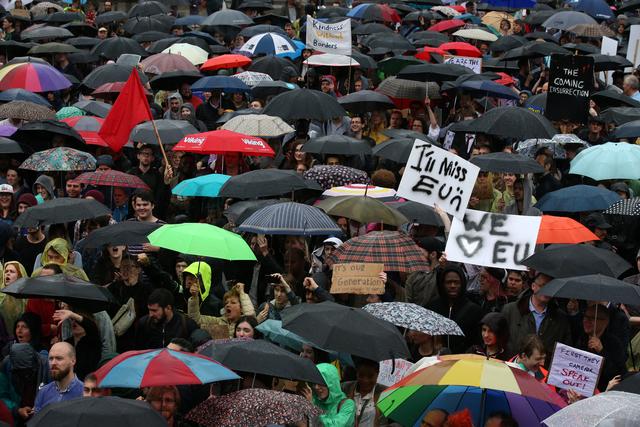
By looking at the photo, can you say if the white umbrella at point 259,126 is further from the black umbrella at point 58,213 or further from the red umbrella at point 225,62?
the red umbrella at point 225,62

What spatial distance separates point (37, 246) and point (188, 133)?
393cm

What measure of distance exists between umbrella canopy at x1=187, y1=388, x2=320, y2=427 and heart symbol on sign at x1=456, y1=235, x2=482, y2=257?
3.38 meters

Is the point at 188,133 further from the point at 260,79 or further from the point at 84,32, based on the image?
the point at 84,32

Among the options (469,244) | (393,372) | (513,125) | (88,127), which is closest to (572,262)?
(469,244)

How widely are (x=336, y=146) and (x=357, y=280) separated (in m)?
4.84

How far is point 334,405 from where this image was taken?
1007 cm

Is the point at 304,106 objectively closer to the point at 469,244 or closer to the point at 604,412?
the point at 469,244

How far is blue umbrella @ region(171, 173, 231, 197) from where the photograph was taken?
15156 mm

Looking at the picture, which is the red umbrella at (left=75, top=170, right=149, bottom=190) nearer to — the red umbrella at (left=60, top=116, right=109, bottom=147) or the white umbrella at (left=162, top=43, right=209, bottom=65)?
the red umbrella at (left=60, top=116, right=109, bottom=147)

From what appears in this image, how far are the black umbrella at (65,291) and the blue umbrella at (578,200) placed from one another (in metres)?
4.92

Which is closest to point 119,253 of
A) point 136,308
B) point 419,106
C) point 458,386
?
point 136,308

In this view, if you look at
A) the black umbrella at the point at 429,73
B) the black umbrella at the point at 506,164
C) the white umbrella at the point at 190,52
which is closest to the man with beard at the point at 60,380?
the black umbrella at the point at 506,164

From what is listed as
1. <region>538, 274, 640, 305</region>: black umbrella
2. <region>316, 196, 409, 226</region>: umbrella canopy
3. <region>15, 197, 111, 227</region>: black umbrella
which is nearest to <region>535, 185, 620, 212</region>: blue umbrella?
<region>316, 196, 409, 226</region>: umbrella canopy

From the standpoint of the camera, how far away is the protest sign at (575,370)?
9977mm
